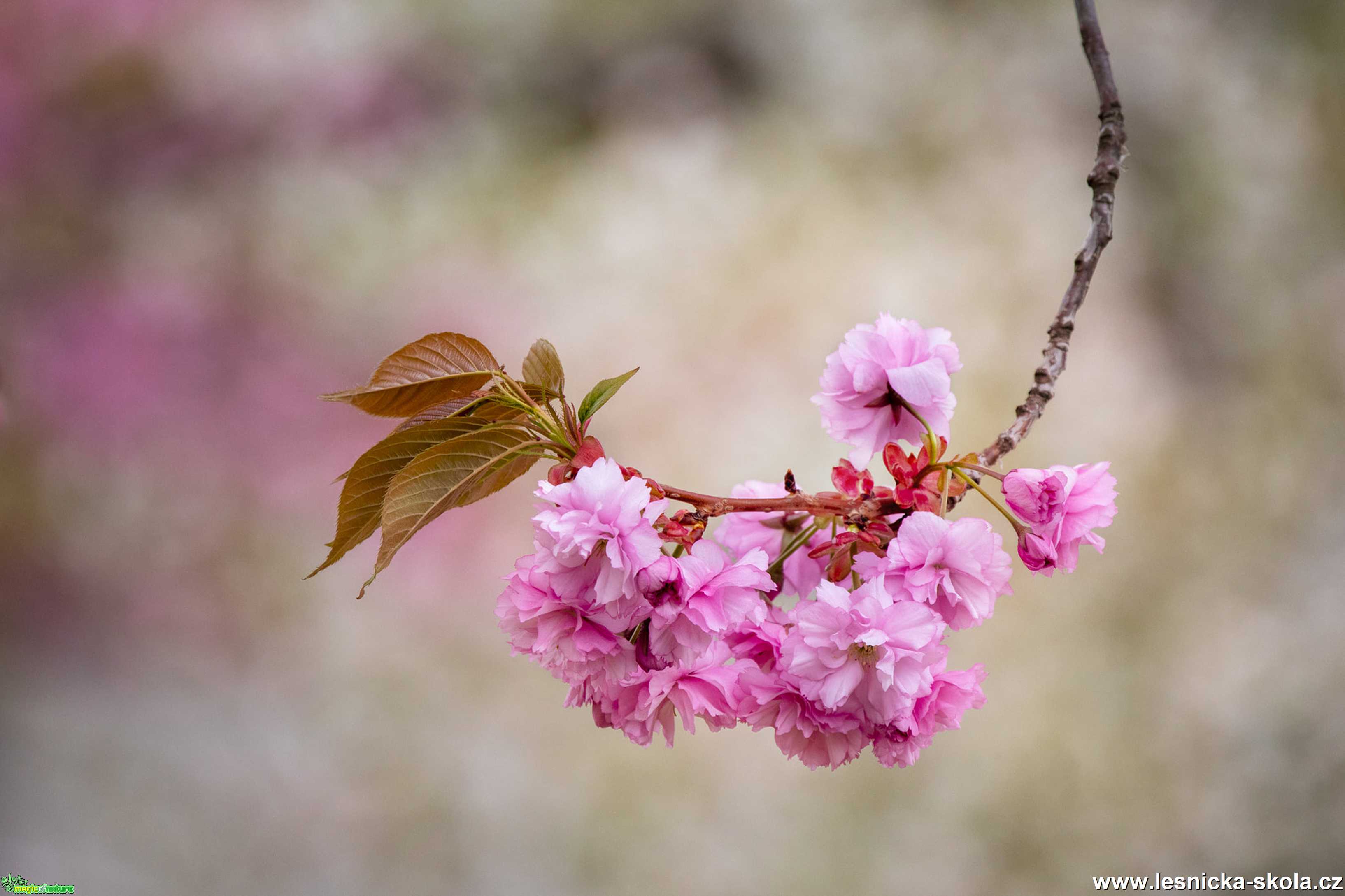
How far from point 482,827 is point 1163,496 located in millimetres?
1020

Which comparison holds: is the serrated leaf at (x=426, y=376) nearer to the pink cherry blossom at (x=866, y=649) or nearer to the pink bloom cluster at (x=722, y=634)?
the pink bloom cluster at (x=722, y=634)

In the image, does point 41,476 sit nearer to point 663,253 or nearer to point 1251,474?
point 663,253

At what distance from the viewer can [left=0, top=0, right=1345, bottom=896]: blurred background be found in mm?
1121

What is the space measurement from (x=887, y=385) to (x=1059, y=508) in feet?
0.38

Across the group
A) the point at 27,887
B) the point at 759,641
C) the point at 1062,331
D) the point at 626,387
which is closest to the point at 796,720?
the point at 759,641

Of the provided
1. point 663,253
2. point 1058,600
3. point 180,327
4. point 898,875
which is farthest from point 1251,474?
point 180,327

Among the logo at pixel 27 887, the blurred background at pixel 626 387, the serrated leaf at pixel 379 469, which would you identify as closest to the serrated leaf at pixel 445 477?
the serrated leaf at pixel 379 469

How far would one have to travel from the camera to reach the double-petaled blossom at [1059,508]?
0.43 metres

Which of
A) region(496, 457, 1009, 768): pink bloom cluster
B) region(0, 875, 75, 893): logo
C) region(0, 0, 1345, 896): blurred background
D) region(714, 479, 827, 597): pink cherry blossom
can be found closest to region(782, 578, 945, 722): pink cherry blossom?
region(496, 457, 1009, 768): pink bloom cluster

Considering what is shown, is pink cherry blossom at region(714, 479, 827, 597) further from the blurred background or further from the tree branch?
the blurred background

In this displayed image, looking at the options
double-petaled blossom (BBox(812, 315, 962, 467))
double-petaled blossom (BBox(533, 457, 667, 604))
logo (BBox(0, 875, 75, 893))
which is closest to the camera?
double-petaled blossom (BBox(533, 457, 667, 604))

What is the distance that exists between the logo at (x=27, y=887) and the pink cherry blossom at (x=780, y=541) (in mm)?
1141

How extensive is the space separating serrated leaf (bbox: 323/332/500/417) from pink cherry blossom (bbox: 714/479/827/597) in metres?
0.17

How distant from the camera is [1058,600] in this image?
1.15m
